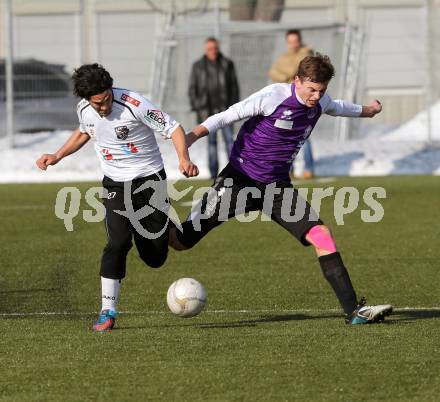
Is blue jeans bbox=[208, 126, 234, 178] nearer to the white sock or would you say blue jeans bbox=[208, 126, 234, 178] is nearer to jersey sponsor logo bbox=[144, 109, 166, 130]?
jersey sponsor logo bbox=[144, 109, 166, 130]

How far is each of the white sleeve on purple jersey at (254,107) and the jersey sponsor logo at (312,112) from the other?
0.61ft

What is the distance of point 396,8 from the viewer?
2823 centimetres

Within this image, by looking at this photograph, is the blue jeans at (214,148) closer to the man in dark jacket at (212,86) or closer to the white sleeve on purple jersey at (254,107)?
the man in dark jacket at (212,86)

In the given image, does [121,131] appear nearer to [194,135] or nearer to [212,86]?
[194,135]

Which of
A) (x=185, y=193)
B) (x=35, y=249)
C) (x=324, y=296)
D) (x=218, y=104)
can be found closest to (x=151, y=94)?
(x=218, y=104)

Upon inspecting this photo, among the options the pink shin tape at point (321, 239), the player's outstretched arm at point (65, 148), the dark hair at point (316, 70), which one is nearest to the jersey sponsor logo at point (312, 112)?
the dark hair at point (316, 70)

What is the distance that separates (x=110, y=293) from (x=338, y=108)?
6.75ft

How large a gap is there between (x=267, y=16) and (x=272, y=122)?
18.7 m

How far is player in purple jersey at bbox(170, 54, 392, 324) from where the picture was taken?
28.1 ft

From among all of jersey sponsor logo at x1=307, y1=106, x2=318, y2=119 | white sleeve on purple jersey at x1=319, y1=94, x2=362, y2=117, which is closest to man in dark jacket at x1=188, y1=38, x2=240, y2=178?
white sleeve on purple jersey at x1=319, y1=94, x2=362, y2=117

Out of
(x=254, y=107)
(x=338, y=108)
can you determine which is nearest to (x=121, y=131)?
(x=254, y=107)

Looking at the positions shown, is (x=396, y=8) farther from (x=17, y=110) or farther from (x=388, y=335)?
(x=388, y=335)

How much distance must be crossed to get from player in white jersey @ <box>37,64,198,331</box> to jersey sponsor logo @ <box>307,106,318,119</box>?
870 mm

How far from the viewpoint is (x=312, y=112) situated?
8.89 metres
